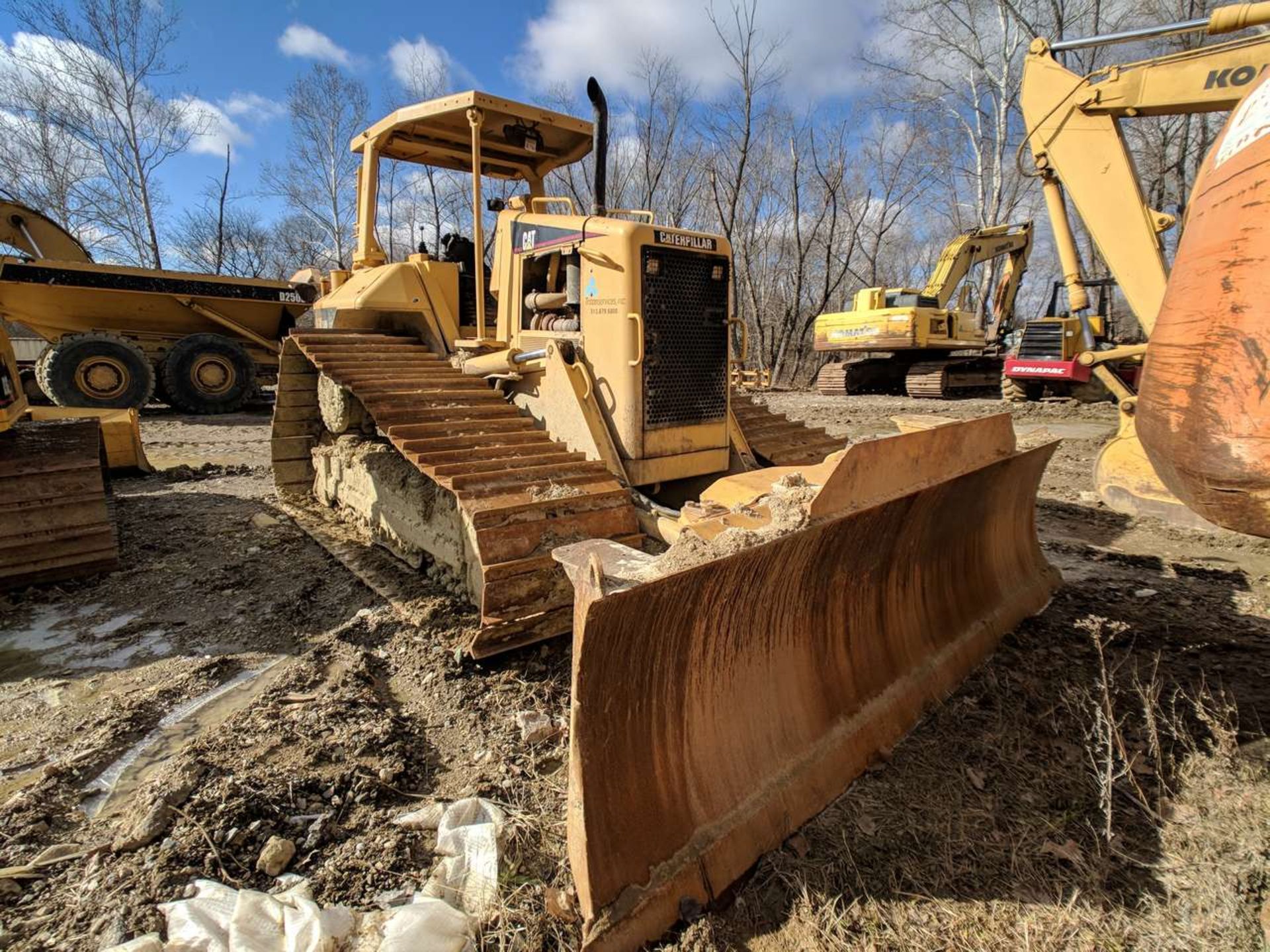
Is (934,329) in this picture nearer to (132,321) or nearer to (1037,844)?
(1037,844)

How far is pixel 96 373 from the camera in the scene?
10.8m

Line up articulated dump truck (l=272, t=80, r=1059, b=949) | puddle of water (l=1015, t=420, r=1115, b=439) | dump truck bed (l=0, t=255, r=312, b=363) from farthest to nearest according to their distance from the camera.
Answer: dump truck bed (l=0, t=255, r=312, b=363) < puddle of water (l=1015, t=420, r=1115, b=439) < articulated dump truck (l=272, t=80, r=1059, b=949)

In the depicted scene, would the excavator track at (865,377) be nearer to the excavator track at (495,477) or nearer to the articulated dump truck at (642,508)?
the articulated dump truck at (642,508)

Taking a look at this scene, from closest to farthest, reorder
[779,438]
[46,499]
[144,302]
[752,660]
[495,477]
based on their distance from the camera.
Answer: [752,660] → [495,477] → [46,499] → [779,438] → [144,302]

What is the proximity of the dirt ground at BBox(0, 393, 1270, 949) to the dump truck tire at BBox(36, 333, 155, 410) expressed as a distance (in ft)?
27.8

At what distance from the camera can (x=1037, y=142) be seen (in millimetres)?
6477

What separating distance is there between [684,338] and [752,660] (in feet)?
6.86

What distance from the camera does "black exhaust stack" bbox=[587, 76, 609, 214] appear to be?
3.92 m

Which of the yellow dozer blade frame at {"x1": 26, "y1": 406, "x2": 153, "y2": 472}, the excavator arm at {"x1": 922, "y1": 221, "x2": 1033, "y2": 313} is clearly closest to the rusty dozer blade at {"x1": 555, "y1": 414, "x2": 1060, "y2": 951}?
the yellow dozer blade frame at {"x1": 26, "y1": 406, "x2": 153, "y2": 472}

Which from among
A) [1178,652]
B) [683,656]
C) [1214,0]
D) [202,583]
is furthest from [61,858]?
[1214,0]

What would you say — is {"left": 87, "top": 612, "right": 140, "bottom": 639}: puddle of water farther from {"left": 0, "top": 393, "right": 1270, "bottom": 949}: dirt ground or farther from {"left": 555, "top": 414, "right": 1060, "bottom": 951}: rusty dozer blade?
{"left": 555, "top": 414, "right": 1060, "bottom": 951}: rusty dozer blade

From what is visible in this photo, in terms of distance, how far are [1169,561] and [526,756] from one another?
4.69 meters

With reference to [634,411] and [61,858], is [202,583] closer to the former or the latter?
[61,858]

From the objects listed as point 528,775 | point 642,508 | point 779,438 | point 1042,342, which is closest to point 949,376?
point 1042,342
